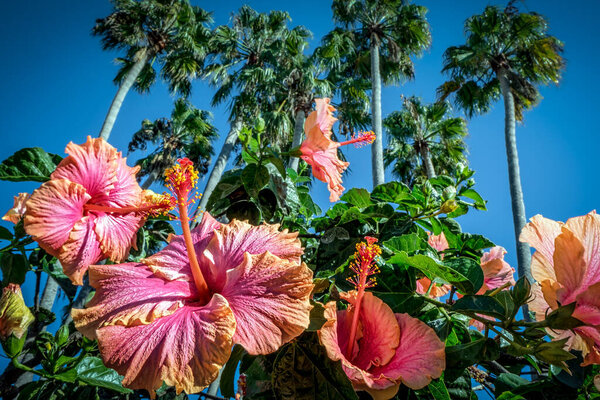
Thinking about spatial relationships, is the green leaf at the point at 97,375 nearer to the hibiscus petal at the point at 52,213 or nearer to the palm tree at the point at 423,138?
the hibiscus petal at the point at 52,213

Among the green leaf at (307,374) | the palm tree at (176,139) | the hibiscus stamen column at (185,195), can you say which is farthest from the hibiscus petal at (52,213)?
the palm tree at (176,139)

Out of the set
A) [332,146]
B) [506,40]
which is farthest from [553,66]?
[332,146]

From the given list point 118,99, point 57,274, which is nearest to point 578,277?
point 57,274

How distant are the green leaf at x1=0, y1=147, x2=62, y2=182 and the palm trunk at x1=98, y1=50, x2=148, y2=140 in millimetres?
6583

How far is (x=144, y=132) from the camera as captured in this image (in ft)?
38.9

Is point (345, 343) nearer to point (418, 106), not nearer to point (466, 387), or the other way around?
point (466, 387)

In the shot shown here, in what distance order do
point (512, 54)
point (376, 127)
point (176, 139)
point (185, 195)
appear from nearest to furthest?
point (185, 195)
point (376, 127)
point (512, 54)
point (176, 139)

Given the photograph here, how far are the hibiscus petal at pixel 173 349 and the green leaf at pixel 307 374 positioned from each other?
0.17 m

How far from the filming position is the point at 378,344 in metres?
0.62

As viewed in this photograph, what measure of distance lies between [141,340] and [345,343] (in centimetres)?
32

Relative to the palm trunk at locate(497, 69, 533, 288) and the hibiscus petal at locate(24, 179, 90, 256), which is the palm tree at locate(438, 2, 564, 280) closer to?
the palm trunk at locate(497, 69, 533, 288)

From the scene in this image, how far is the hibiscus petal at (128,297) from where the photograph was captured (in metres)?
0.50

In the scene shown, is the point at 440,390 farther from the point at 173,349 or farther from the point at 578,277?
the point at 173,349

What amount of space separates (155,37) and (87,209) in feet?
32.2
